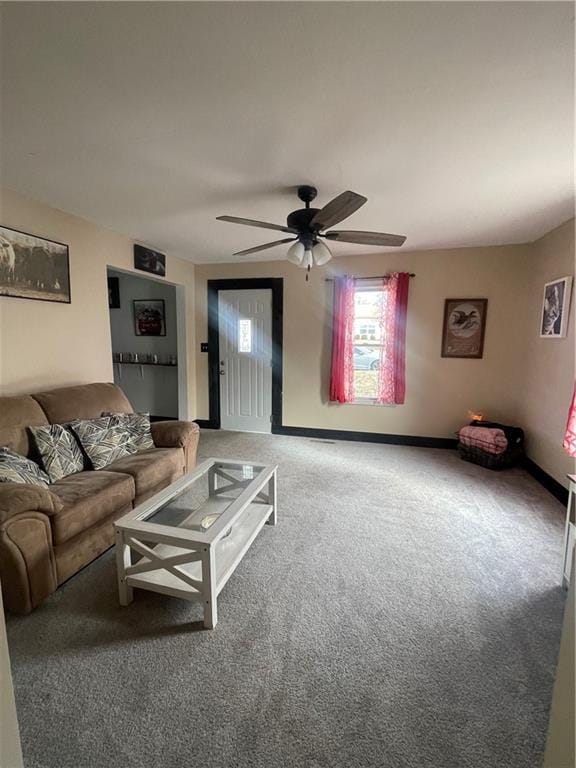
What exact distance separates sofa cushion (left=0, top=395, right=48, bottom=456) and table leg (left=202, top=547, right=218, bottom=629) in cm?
152

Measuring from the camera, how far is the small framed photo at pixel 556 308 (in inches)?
118

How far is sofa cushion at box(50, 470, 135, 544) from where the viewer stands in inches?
71.8

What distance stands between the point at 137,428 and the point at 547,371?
3.83 meters

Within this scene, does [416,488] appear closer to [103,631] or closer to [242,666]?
[242,666]

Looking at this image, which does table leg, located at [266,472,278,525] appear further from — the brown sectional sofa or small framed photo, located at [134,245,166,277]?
small framed photo, located at [134,245,166,277]

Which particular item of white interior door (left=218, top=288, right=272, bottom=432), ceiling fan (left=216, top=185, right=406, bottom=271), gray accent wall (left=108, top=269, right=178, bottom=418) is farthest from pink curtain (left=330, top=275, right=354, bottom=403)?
gray accent wall (left=108, top=269, right=178, bottom=418)

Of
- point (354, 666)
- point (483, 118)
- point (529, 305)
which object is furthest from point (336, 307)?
point (354, 666)

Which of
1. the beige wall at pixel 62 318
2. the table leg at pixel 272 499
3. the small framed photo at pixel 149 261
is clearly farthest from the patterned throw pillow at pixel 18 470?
the small framed photo at pixel 149 261

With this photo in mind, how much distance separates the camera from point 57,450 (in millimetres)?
2254

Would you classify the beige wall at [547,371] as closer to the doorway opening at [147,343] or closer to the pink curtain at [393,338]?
the pink curtain at [393,338]

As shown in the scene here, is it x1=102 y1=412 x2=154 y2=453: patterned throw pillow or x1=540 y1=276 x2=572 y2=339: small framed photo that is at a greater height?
x1=540 y1=276 x2=572 y2=339: small framed photo

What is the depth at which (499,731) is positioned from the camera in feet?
3.97

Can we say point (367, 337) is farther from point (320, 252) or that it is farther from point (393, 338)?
point (320, 252)

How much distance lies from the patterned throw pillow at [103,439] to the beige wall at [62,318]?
0.64 metres
